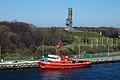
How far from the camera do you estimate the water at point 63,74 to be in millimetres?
54469

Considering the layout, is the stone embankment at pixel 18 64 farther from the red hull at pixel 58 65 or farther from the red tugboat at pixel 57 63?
the red hull at pixel 58 65

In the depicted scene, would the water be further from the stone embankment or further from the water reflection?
the stone embankment

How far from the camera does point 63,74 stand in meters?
59.2

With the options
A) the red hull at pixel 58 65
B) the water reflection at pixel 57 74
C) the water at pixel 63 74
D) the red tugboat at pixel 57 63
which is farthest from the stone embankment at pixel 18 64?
the water reflection at pixel 57 74

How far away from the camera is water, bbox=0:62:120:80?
2144 inches

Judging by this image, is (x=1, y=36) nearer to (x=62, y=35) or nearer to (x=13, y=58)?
(x=13, y=58)

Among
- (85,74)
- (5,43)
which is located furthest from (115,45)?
(85,74)

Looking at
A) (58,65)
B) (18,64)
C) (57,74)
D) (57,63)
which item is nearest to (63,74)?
(57,74)

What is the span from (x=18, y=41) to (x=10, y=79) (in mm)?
36206

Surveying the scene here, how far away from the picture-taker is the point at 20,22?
110 meters

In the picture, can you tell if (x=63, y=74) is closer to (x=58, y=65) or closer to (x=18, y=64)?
(x=58, y=65)

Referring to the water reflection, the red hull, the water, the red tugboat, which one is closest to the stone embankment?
the water

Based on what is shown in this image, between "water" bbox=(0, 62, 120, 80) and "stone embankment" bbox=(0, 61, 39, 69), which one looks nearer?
"water" bbox=(0, 62, 120, 80)

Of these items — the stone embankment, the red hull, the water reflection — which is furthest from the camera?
the red hull
